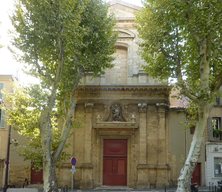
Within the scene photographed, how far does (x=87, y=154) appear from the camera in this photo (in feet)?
64.4

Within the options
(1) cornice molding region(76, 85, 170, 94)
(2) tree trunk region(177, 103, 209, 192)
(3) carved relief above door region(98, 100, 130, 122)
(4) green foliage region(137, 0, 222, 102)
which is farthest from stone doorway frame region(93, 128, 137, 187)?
(2) tree trunk region(177, 103, 209, 192)

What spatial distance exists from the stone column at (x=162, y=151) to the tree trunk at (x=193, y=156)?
7.30 metres

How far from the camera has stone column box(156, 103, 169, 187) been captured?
19.1 meters

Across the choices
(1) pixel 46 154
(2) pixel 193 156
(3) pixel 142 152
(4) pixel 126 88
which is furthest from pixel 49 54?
(3) pixel 142 152

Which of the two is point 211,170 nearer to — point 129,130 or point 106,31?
point 129,130

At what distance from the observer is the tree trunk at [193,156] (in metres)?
11.8

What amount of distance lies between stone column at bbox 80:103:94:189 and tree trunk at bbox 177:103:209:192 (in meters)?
8.81

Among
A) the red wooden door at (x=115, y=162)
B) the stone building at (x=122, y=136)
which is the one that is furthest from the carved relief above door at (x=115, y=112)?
the red wooden door at (x=115, y=162)

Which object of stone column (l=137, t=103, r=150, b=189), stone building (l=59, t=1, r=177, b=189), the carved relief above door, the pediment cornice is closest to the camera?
stone column (l=137, t=103, r=150, b=189)

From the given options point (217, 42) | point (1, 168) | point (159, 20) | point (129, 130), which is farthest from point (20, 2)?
point (1, 168)

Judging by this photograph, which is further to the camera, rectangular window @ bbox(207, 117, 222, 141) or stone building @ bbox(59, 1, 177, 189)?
rectangular window @ bbox(207, 117, 222, 141)

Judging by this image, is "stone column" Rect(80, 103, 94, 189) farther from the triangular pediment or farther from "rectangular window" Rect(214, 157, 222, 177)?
"rectangular window" Rect(214, 157, 222, 177)

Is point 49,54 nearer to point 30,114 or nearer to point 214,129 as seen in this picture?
point 30,114

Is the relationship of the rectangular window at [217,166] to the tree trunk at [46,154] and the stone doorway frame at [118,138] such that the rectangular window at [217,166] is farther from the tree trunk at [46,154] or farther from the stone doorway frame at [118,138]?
the tree trunk at [46,154]
